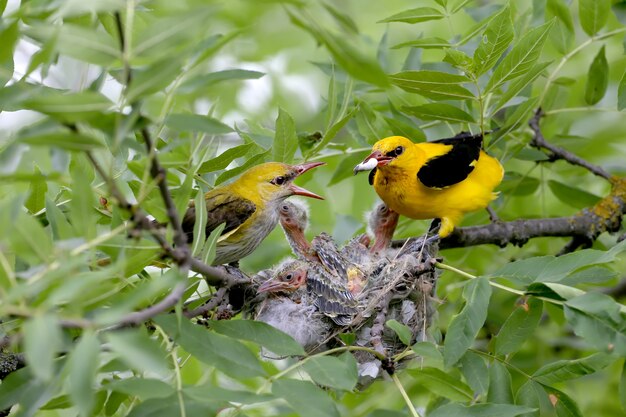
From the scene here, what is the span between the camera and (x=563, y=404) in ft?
9.42

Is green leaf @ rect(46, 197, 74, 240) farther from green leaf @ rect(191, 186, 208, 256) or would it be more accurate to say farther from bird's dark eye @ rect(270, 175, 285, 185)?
bird's dark eye @ rect(270, 175, 285, 185)

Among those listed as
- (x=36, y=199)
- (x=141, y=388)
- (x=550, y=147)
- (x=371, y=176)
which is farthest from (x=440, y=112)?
(x=141, y=388)

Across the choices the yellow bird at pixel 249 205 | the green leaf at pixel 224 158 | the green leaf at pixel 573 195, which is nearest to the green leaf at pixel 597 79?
the green leaf at pixel 573 195

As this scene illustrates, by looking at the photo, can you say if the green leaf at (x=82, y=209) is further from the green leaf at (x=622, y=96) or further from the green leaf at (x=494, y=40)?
the green leaf at (x=622, y=96)

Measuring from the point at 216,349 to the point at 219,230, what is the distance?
0.40 m

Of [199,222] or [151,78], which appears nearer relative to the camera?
[151,78]

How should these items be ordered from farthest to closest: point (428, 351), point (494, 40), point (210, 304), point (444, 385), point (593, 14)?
1. point (593, 14)
2. point (210, 304)
3. point (494, 40)
4. point (444, 385)
5. point (428, 351)

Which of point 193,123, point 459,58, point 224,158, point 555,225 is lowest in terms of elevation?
point 555,225

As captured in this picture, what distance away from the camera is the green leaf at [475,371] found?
2.77 meters

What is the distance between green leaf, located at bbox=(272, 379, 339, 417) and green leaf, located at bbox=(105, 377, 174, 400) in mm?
360

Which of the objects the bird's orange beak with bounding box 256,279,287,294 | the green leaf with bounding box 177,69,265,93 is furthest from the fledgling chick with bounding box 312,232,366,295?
the green leaf with bounding box 177,69,265,93

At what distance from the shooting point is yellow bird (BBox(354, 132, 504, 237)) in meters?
4.43

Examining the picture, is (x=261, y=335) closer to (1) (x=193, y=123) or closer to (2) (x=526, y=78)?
(1) (x=193, y=123)

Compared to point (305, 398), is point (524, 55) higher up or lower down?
higher up
